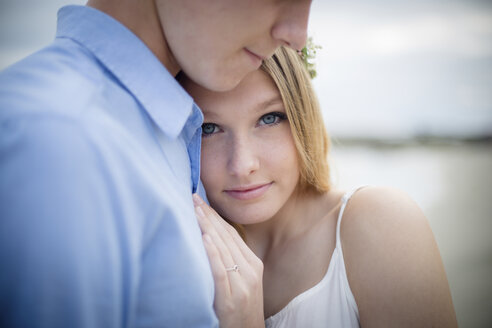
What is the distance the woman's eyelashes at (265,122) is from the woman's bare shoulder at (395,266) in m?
0.73

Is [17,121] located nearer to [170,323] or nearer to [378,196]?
[170,323]

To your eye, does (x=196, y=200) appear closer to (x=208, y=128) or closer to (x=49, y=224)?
(x=208, y=128)

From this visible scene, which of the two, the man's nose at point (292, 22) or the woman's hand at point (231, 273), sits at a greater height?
the man's nose at point (292, 22)

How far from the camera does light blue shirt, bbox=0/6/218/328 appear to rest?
2.29ft

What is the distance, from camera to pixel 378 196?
186 centimetres

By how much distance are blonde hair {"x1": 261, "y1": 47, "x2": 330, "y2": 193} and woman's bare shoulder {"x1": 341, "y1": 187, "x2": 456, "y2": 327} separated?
1.53ft

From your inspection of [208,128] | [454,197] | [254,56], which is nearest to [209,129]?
[208,128]

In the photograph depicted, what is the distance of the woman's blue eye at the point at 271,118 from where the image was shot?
2061 millimetres

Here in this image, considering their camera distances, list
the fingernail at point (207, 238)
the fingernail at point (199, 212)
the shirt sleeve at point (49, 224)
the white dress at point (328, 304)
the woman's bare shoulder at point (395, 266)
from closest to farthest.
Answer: the shirt sleeve at point (49, 224)
the fingernail at point (207, 238)
the fingernail at point (199, 212)
the woman's bare shoulder at point (395, 266)
the white dress at point (328, 304)

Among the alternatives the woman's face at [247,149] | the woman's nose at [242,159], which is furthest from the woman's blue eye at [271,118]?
the woman's nose at [242,159]

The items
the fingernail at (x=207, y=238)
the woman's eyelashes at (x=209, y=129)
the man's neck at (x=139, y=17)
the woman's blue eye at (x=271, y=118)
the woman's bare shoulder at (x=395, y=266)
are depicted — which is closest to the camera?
the man's neck at (x=139, y=17)

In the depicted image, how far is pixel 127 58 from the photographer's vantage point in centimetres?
113

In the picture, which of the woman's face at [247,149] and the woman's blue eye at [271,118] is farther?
the woman's blue eye at [271,118]

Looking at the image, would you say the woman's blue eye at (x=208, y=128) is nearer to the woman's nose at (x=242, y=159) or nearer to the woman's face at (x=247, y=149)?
the woman's face at (x=247, y=149)
